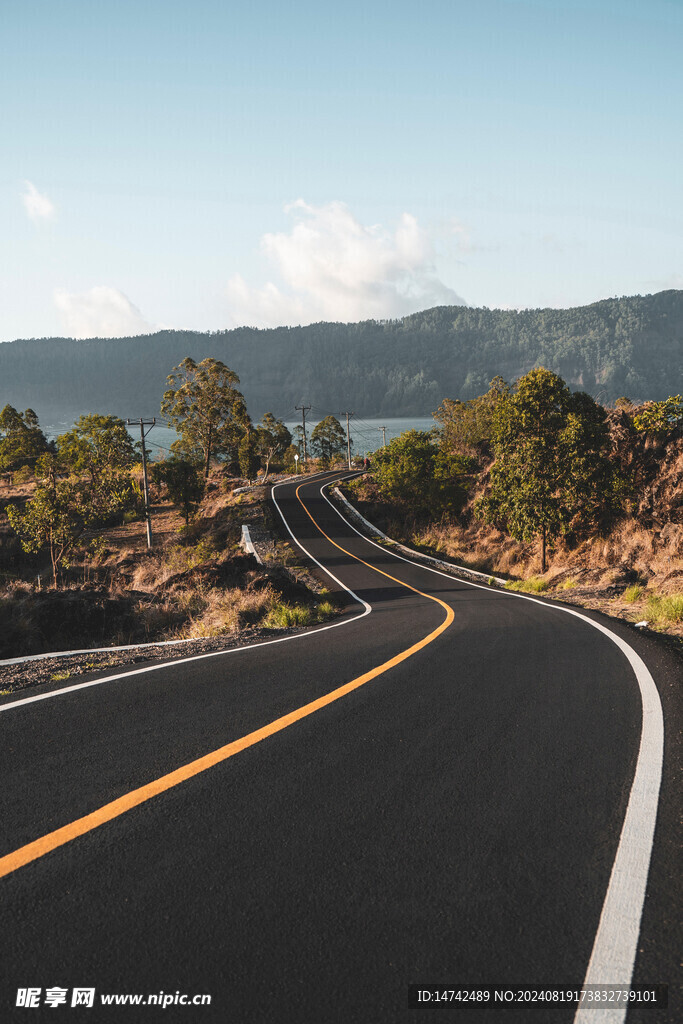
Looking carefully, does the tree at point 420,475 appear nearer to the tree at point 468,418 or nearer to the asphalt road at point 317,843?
the tree at point 468,418

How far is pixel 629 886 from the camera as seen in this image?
8.26 feet

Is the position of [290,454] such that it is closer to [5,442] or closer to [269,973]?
[5,442]

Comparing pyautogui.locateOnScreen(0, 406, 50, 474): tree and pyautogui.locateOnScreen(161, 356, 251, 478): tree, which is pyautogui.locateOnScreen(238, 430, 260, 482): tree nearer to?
pyautogui.locateOnScreen(161, 356, 251, 478): tree

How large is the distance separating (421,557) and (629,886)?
2767 centimetres

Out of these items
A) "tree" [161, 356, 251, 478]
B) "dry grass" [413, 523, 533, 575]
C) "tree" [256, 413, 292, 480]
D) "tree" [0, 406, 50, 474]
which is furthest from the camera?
"tree" [256, 413, 292, 480]

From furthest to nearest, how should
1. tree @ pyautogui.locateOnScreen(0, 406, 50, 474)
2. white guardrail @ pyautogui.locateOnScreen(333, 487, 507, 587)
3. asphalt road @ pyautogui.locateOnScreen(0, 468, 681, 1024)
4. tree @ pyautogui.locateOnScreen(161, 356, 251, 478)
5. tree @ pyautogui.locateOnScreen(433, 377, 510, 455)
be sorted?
tree @ pyautogui.locateOnScreen(0, 406, 50, 474) → tree @ pyautogui.locateOnScreen(433, 377, 510, 455) → tree @ pyautogui.locateOnScreen(161, 356, 251, 478) → white guardrail @ pyautogui.locateOnScreen(333, 487, 507, 587) → asphalt road @ pyautogui.locateOnScreen(0, 468, 681, 1024)

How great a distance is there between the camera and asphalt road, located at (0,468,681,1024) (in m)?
2.01

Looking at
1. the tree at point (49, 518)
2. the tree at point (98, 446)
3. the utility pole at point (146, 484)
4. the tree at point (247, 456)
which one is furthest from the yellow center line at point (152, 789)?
the tree at point (247, 456)

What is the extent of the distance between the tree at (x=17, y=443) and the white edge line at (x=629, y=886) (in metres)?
72.6

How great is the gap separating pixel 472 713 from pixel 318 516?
37.6 metres

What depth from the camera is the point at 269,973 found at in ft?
6.53

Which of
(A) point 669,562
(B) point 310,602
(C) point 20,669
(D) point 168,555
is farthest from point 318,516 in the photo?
(C) point 20,669

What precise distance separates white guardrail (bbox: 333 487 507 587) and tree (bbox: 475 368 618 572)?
2.53 metres

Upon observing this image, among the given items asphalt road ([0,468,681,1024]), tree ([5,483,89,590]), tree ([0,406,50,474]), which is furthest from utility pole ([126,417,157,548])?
asphalt road ([0,468,681,1024])
